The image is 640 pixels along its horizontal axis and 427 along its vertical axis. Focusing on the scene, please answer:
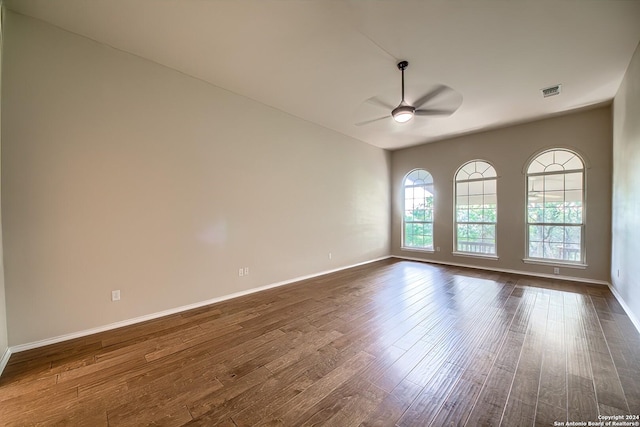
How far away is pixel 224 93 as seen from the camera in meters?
3.65

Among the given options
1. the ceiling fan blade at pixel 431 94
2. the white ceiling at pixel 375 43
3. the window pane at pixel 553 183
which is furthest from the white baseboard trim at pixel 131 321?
the window pane at pixel 553 183

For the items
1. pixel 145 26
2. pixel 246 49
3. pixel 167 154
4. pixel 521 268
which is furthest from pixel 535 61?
pixel 167 154

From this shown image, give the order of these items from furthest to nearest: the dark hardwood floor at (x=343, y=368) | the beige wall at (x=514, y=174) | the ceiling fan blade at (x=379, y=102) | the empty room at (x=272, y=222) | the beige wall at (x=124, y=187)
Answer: the beige wall at (x=514, y=174) → the ceiling fan blade at (x=379, y=102) → the beige wall at (x=124, y=187) → the empty room at (x=272, y=222) → the dark hardwood floor at (x=343, y=368)

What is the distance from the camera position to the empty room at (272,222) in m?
1.79

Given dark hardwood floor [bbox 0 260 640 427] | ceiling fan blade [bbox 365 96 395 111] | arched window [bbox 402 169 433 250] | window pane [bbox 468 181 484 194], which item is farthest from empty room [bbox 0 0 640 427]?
arched window [bbox 402 169 433 250]

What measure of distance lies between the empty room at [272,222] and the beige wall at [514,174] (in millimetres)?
48

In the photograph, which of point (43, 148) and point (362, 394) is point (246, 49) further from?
point (362, 394)

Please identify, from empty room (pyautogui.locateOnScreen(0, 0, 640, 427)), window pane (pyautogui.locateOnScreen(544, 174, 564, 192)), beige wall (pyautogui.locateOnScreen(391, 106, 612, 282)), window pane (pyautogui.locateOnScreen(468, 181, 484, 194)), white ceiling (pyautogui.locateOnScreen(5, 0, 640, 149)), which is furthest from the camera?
window pane (pyautogui.locateOnScreen(468, 181, 484, 194))

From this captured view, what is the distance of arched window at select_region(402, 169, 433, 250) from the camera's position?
21.3 ft

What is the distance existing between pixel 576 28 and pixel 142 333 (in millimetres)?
5516

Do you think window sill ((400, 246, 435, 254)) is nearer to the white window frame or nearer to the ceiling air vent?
the white window frame

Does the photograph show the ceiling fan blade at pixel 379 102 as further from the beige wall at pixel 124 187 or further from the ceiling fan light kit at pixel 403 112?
the beige wall at pixel 124 187

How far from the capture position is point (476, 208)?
18.8 ft

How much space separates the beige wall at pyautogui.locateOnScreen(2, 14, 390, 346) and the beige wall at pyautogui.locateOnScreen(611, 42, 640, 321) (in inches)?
179
